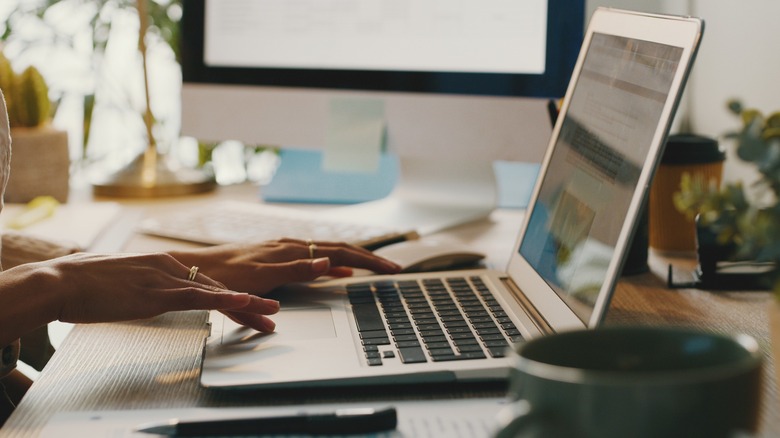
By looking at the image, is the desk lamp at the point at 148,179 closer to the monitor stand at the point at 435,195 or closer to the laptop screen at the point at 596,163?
the monitor stand at the point at 435,195

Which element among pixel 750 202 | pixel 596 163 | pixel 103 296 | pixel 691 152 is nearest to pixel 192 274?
pixel 103 296

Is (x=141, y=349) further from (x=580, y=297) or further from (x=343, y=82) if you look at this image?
(x=343, y=82)

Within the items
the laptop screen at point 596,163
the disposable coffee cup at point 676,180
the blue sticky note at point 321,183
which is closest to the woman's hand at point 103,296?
the laptop screen at point 596,163

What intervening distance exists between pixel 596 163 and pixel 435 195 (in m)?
0.61

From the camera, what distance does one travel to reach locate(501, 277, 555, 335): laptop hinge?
0.69 m

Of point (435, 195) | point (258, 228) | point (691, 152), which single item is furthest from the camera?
point (435, 195)

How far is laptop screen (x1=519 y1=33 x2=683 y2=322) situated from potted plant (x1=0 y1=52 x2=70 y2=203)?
81 centimetres

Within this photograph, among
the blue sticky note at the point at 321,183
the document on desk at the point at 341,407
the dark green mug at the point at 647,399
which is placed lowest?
the blue sticky note at the point at 321,183

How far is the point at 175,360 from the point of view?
67cm

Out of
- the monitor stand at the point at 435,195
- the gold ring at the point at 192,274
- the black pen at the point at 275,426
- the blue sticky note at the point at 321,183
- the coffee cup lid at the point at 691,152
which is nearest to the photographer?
the black pen at the point at 275,426

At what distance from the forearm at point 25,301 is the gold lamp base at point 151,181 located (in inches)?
29.1

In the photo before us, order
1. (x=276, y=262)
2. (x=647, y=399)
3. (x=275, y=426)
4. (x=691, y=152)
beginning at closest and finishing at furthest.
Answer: (x=647, y=399)
(x=275, y=426)
(x=276, y=262)
(x=691, y=152)

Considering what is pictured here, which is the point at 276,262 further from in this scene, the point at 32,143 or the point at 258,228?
the point at 32,143

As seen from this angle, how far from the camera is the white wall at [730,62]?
101 cm
